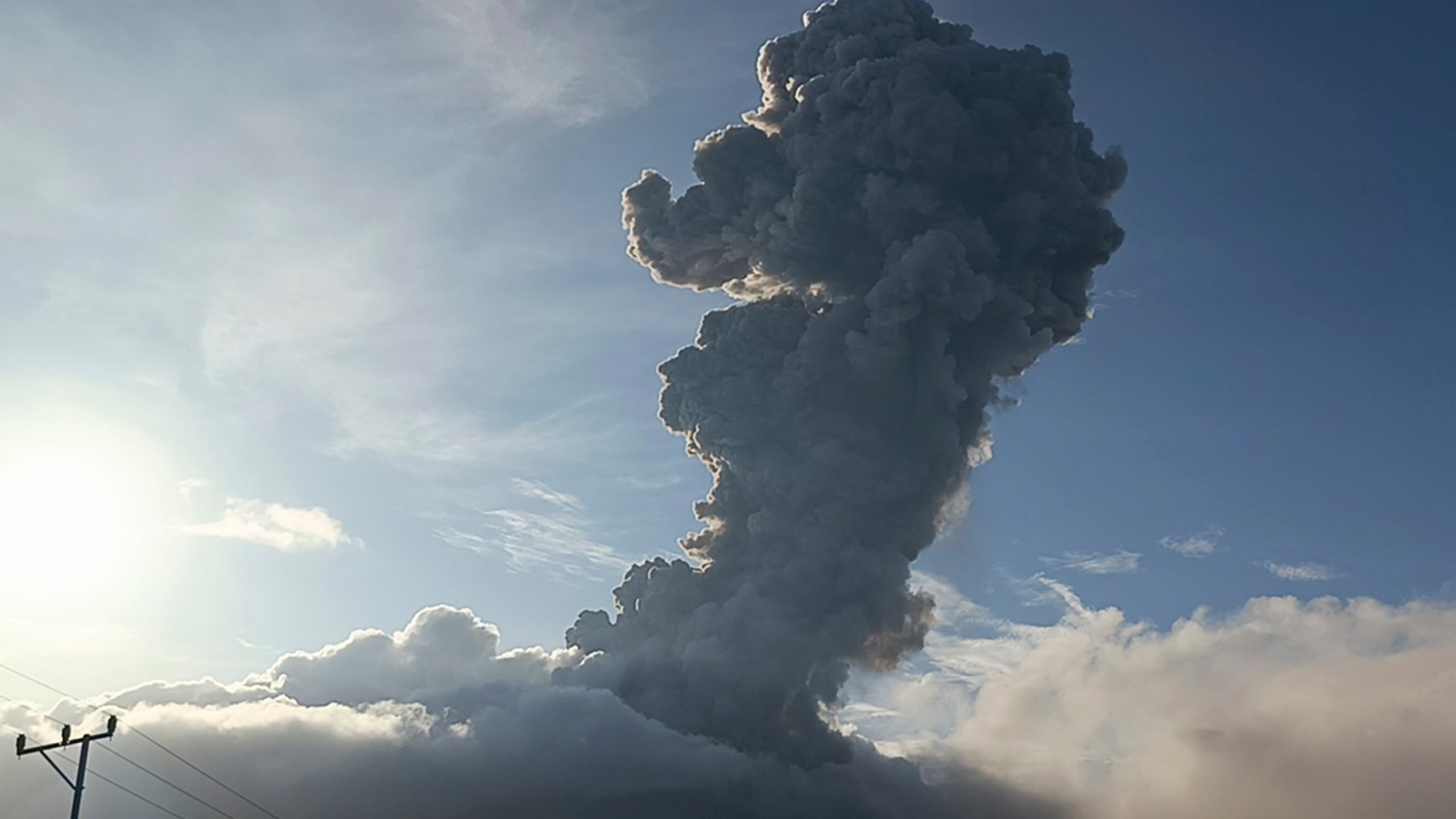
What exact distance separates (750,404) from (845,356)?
6.77 meters

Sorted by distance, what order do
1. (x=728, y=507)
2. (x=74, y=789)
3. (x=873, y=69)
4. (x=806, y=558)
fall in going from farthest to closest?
1. (x=728, y=507)
2. (x=806, y=558)
3. (x=873, y=69)
4. (x=74, y=789)

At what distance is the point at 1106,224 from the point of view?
3098 inches

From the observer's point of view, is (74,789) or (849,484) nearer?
(74,789)

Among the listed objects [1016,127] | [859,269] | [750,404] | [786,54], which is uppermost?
[786,54]

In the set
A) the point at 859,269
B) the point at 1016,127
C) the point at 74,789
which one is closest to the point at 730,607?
the point at 859,269

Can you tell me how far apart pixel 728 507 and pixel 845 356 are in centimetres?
1386

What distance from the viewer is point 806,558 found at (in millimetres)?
79875

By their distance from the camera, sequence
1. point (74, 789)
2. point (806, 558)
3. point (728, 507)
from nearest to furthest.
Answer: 1. point (74, 789)
2. point (806, 558)
3. point (728, 507)

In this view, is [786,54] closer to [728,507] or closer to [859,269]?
[859,269]

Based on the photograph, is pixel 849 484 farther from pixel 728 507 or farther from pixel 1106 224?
pixel 1106 224

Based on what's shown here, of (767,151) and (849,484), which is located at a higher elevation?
(767,151)

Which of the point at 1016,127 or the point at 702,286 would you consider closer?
the point at 1016,127

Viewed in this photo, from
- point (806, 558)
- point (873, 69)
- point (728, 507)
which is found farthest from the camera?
point (728, 507)

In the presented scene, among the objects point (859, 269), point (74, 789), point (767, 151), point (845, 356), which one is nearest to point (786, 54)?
point (767, 151)
